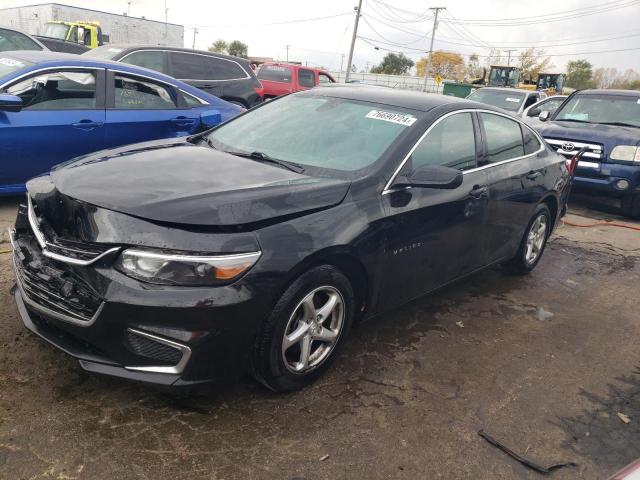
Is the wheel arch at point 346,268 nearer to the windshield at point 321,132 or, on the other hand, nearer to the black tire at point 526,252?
the windshield at point 321,132

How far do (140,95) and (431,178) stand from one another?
4133mm

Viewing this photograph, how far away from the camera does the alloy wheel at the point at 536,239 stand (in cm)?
523

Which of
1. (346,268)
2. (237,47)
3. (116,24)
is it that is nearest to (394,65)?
(237,47)

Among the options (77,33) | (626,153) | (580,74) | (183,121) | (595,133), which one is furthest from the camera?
(580,74)

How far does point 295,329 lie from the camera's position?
2.96 meters

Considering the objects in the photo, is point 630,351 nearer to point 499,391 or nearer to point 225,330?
point 499,391

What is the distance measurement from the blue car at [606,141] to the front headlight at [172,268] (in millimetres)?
7247

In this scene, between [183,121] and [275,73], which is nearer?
[183,121]

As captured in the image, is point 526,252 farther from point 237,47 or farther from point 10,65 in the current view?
point 237,47

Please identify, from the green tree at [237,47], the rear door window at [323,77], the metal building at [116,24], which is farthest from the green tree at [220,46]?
the rear door window at [323,77]

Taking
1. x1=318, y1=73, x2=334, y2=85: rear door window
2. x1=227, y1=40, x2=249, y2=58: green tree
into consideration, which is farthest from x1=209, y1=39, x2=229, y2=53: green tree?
x1=318, y1=73, x2=334, y2=85: rear door window

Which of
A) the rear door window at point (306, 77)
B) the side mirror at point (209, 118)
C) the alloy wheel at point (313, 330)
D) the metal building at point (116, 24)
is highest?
the metal building at point (116, 24)

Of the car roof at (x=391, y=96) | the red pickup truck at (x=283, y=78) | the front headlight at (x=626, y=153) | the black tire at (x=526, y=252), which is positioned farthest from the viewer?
the red pickup truck at (x=283, y=78)

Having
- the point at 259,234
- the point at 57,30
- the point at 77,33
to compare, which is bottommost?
the point at 259,234
